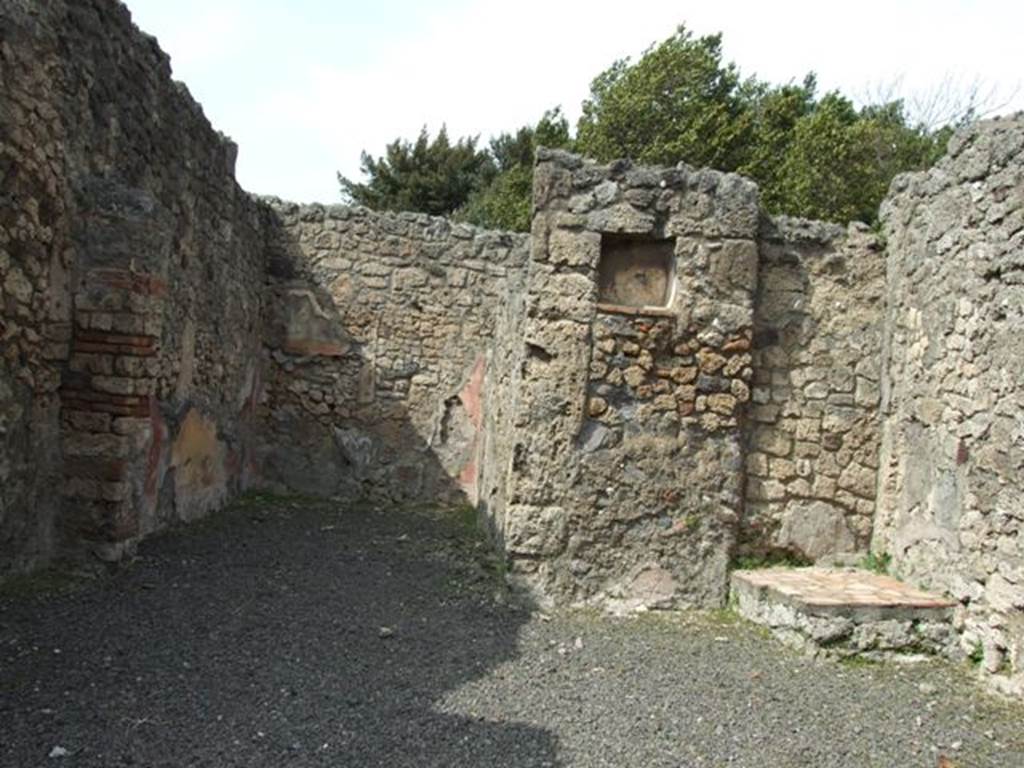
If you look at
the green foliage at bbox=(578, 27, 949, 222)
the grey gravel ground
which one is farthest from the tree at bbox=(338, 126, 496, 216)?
the grey gravel ground

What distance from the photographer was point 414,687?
132 inches

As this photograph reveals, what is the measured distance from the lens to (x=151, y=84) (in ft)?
16.5

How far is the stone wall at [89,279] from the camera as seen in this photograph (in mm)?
3775

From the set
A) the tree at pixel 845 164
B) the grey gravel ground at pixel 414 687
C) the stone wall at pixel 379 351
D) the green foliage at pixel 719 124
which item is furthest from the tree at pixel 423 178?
the grey gravel ground at pixel 414 687

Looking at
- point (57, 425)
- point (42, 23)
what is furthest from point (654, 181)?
point (57, 425)

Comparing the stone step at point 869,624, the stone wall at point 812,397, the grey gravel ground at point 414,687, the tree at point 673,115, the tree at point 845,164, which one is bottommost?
the grey gravel ground at point 414,687

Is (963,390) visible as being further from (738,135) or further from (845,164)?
(738,135)

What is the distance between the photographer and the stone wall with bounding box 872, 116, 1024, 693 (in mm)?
3697

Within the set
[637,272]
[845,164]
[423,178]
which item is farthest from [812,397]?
[423,178]

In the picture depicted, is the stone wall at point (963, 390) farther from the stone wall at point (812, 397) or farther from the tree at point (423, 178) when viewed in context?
the tree at point (423, 178)

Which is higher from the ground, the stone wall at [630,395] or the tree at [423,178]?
the tree at [423,178]

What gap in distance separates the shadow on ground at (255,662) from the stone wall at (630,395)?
63 centimetres

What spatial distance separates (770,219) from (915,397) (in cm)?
133

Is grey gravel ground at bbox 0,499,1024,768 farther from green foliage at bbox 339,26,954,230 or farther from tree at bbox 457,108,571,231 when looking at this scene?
tree at bbox 457,108,571,231
